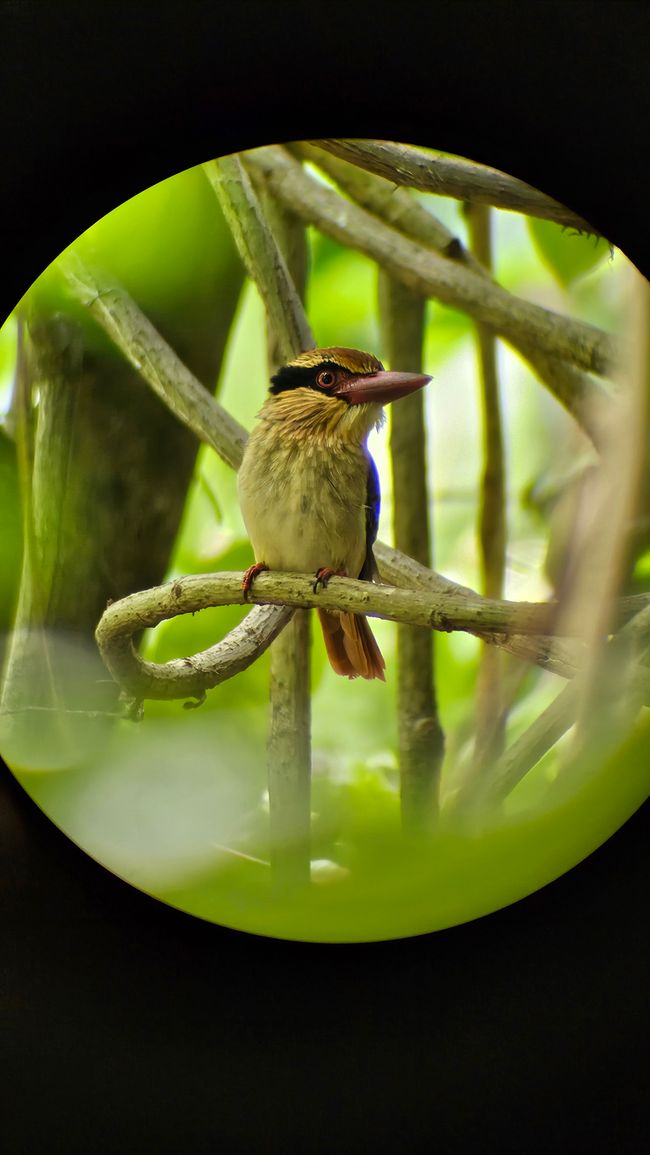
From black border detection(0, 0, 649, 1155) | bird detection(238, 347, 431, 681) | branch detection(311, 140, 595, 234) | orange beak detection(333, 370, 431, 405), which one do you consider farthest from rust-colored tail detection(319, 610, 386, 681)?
branch detection(311, 140, 595, 234)

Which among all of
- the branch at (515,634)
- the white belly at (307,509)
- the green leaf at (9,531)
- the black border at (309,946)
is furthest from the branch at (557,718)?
Result: the green leaf at (9,531)

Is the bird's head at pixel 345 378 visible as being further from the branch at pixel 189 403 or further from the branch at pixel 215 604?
the branch at pixel 215 604

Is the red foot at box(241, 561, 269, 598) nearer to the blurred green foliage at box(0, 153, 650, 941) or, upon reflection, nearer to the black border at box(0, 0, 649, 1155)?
the blurred green foliage at box(0, 153, 650, 941)

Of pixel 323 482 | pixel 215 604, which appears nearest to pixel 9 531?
pixel 215 604

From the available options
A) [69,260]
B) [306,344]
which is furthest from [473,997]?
[69,260]

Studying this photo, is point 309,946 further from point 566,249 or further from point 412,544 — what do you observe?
point 566,249
